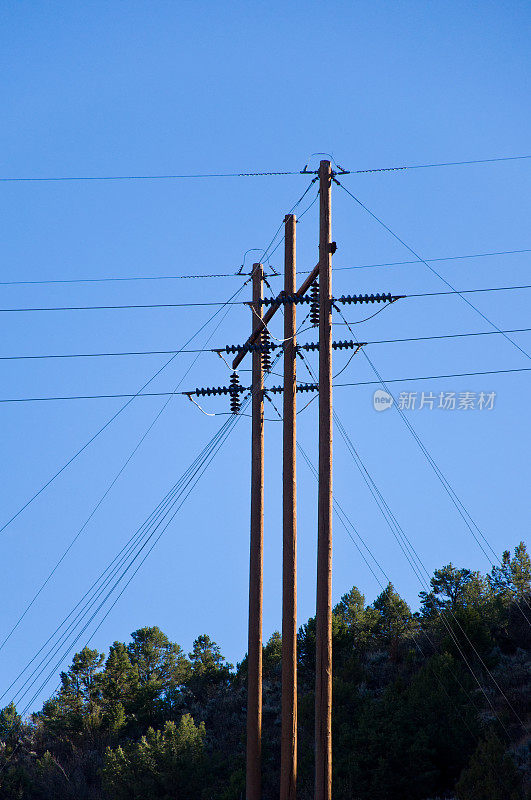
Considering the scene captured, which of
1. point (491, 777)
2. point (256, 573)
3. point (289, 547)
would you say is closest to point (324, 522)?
point (289, 547)

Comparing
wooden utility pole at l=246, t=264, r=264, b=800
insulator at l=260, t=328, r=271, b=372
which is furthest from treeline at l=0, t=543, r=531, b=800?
insulator at l=260, t=328, r=271, b=372

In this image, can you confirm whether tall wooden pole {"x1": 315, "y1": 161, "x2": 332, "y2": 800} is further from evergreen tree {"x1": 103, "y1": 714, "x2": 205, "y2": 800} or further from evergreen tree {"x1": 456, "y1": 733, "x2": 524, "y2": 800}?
evergreen tree {"x1": 103, "y1": 714, "x2": 205, "y2": 800}

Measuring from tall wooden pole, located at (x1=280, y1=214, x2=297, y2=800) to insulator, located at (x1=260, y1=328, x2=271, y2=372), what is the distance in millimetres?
933

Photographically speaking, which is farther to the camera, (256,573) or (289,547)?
(256,573)

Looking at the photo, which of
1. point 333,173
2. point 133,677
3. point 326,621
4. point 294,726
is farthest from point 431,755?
point 133,677

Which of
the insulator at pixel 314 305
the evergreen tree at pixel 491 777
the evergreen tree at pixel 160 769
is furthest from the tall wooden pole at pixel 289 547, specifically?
the evergreen tree at pixel 160 769

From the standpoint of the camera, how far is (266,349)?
66.2ft

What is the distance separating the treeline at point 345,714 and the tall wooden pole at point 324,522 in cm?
743

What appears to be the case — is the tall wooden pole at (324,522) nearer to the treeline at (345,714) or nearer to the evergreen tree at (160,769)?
the treeline at (345,714)

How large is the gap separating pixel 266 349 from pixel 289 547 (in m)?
4.42

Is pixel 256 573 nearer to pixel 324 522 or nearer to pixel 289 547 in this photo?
pixel 289 547

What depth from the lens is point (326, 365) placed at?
55.4 ft

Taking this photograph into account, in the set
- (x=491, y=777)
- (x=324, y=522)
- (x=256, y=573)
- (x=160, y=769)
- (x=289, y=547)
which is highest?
(x=160, y=769)

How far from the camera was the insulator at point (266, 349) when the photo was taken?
20156mm
